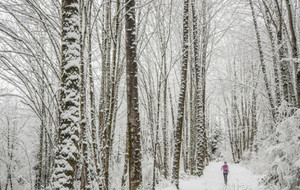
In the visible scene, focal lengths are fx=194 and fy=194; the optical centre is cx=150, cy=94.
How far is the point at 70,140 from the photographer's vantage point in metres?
2.15

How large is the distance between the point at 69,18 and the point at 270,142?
195 inches

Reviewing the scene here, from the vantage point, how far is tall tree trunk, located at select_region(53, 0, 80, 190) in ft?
6.89

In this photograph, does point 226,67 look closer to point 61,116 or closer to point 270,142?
point 270,142

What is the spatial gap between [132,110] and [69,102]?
6.78 ft

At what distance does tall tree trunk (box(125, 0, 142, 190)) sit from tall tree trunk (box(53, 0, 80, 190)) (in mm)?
1941

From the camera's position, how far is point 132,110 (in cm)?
420

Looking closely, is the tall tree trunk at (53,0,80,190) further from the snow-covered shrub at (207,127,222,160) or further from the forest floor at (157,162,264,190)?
the snow-covered shrub at (207,127,222,160)

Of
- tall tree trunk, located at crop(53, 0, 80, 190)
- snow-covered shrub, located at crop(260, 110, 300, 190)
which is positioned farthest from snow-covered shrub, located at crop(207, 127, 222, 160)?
tall tree trunk, located at crop(53, 0, 80, 190)

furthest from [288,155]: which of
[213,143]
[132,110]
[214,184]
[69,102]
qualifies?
[213,143]

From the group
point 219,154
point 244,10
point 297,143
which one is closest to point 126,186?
point 297,143

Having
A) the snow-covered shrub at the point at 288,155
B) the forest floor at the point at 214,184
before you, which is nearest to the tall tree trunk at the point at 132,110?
the snow-covered shrub at the point at 288,155

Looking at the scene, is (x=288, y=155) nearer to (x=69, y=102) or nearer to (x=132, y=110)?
(x=132, y=110)

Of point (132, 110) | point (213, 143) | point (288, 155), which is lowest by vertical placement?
point (213, 143)

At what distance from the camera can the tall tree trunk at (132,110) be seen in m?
4.05
